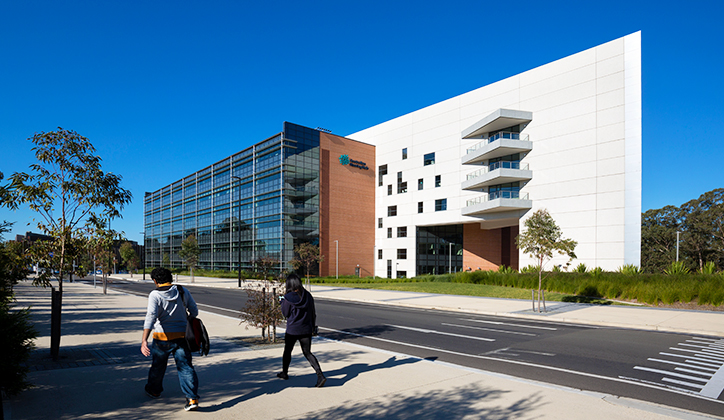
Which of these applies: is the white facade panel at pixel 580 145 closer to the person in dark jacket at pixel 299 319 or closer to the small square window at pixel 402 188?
the small square window at pixel 402 188

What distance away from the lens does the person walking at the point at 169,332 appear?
4.97 meters

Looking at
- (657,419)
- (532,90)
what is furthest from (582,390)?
(532,90)

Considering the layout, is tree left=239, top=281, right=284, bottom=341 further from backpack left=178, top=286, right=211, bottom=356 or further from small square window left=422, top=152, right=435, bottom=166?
small square window left=422, top=152, right=435, bottom=166

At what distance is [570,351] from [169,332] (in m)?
8.59

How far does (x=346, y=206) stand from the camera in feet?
177

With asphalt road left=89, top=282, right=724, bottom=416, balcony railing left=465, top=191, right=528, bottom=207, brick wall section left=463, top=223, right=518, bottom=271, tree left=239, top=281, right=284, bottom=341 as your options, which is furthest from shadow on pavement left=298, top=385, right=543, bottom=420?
brick wall section left=463, top=223, right=518, bottom=271

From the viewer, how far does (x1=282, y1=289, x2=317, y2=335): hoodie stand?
20.1 feet

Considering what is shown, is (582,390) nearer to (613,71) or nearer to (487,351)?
(487,351)

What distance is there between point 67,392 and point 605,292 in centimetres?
2526

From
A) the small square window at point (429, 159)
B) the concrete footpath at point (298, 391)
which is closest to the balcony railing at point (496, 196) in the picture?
the small square window at point (429, 159)

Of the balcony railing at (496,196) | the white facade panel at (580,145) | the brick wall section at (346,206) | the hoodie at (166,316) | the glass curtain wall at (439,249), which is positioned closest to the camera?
the hoodie at (166,316)

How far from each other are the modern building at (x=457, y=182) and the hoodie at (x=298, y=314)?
33.1 meters

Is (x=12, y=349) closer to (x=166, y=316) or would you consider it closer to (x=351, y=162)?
(x=166, y=316)

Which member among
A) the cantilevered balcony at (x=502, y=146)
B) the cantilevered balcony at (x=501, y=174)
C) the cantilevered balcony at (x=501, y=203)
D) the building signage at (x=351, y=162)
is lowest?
the cantilevered balcony at (x=501, y=203)
